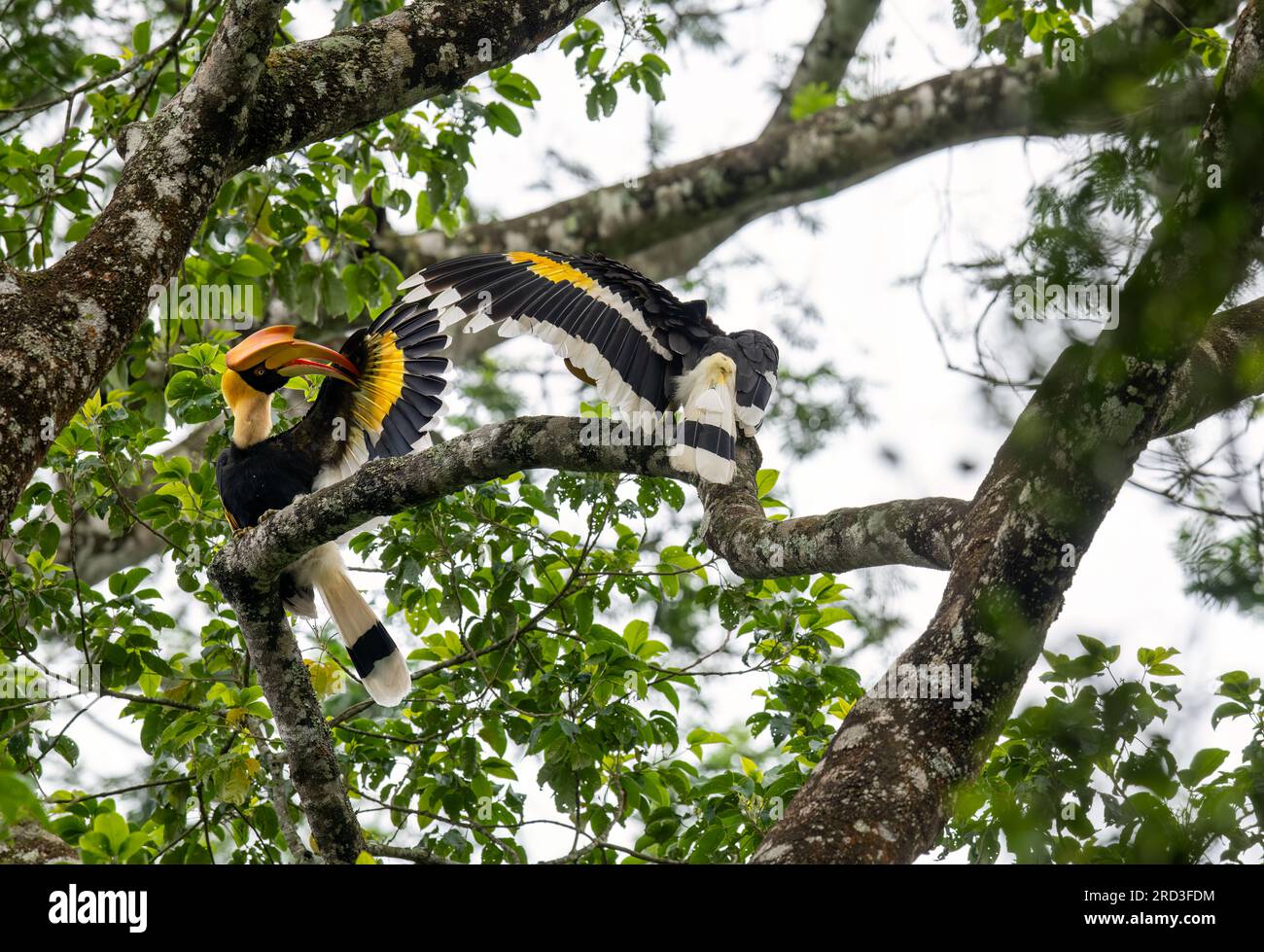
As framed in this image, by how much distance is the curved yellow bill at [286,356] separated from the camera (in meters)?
3.88

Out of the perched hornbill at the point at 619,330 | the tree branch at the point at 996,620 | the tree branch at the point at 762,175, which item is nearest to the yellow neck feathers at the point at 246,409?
the perched hornbill at the point at 619,330

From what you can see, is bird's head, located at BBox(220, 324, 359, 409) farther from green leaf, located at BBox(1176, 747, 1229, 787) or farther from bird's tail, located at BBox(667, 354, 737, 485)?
green leaf, located at BBox(1176, 747, 1229, 787)

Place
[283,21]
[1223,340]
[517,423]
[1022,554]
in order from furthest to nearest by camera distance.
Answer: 1. [283,21]
2. [517,423]
3. [1223,340]
4. [1022,554]

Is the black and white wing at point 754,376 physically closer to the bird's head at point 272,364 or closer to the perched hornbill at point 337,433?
the perched hornbill at point 337,433

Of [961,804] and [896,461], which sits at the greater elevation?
[896,461]

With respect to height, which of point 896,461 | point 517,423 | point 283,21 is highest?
point 283,21

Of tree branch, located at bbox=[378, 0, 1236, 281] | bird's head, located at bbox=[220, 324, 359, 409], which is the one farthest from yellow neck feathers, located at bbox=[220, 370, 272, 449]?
tree branch, located at bbox=[378, 0, 1236, 281]

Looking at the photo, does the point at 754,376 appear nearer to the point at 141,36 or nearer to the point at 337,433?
the point at 337,433

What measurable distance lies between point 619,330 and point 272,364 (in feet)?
3.85

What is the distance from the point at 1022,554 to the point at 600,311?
174 centimetres

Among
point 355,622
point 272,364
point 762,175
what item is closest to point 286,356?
point 272,364
